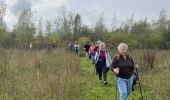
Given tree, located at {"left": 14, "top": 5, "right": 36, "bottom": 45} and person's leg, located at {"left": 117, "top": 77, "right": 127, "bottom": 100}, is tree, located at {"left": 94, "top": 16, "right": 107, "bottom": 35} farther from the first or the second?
person's leg, located at {"left": 117, "top": 77, "right": 127, "bottom": 100}

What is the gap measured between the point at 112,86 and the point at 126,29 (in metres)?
56.6

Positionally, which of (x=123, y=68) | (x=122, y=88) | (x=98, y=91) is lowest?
(x=98, y=91)

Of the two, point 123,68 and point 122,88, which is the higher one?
point 123,68

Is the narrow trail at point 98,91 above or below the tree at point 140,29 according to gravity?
below

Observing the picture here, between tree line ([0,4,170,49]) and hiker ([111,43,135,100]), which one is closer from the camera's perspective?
hiker ([111,43,135,100])

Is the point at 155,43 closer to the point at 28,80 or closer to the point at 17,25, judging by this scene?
the point at 17,25

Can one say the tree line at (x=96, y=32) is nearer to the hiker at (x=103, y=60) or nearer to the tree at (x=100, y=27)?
the tree at (x=100, y=27)

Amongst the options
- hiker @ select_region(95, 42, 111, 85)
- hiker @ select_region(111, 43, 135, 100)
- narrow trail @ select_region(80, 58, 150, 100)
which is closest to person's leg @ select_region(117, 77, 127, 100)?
hiker @ select_region(111, 43, 135, 100)

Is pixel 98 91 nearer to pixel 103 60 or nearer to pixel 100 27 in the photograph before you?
pixel 103 60

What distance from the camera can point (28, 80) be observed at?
1163cm

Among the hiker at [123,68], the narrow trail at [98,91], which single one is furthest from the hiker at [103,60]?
the hiker at [123,68]

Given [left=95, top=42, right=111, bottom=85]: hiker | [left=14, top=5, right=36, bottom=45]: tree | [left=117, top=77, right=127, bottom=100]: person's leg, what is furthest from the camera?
[left=14, top=5, right=36, bottom=45]: tree

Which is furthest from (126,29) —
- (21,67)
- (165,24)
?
(21,67)

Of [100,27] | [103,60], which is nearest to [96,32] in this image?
[100,27]
